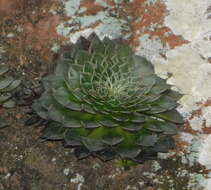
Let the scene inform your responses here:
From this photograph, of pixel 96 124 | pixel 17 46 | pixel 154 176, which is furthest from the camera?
pixel 17 46

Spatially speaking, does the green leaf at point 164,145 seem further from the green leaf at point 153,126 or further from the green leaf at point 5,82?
the green leaf at point 5,82

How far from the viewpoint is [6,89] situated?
2.31 meters

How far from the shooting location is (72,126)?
82.0 inches

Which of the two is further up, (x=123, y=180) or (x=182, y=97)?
(x=182, y=97)

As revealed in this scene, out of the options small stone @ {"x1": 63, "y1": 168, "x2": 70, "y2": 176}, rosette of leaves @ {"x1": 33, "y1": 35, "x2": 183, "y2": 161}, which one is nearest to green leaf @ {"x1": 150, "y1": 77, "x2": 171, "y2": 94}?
rosette of leaves @ {"x1": 33, "y1": 35, "x2": 183, "y2": 161}

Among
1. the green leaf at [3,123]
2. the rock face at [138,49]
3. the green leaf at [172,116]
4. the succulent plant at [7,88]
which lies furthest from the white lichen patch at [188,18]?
the green leaf at [3,123]

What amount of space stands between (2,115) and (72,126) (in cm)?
46

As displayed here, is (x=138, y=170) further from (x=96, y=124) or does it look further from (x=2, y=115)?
(x=2, y=115)

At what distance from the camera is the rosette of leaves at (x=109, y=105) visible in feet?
6.90

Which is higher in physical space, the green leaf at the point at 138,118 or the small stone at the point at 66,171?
the green leaf at the point at 138,118

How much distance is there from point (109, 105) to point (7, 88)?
1.52 feet

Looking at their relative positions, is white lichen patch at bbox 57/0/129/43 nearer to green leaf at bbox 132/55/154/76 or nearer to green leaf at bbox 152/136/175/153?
green leaf at bbox 132/55/154/76

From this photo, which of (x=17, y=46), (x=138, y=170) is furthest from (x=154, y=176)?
(x=17, y=46)

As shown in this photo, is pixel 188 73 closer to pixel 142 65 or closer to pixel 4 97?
pixel 142 65
